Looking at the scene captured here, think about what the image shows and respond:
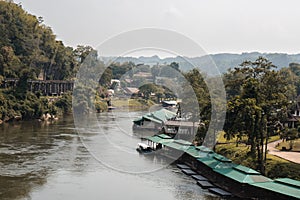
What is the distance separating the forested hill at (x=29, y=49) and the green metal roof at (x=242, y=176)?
37138 millimetres

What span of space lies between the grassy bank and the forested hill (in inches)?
1298

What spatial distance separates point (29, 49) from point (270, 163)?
148ft

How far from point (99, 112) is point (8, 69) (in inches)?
521

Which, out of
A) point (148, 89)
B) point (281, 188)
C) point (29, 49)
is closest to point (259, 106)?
point (281, 188)

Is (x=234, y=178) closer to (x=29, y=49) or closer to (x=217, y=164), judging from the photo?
(x=217, y=164)

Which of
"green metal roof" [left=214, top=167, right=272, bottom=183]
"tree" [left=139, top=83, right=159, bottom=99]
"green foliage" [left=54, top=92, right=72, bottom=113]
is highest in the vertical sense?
"tree" [left=139, top=83, right=159, bottom=99]

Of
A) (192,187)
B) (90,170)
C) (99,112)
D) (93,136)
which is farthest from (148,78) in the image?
(192,187)

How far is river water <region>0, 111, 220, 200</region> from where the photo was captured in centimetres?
1891

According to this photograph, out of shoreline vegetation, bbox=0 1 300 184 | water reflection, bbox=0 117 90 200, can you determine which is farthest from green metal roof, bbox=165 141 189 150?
water reflection, bbox=0 117 90 200

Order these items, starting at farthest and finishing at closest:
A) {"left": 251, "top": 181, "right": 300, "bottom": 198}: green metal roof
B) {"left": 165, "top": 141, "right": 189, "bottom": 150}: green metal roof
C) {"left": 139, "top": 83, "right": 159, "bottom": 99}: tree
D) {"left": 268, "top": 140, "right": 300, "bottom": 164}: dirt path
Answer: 1. {"left": 139, "top": 83, "right": 159, "bottom": 99}: tree
2. {"left": 165, "top": 141, "right": 189, "bottom": 150}: green metal roof
3. {"left": 268, "top": 140, "right": 300, "bottom": 164}: dirt path
4. {"left": 251, "top": 181, "right": 300, "bottom": 198}: green metal roof

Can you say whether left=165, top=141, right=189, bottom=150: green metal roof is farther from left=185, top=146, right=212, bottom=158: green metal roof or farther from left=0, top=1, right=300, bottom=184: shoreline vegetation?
left=0, top=1, right=300, bottom=184: shoreline vegetation

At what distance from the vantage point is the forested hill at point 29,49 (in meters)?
53.2

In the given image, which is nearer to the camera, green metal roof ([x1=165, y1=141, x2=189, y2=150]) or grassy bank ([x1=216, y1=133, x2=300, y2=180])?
grassy bank ([x1=216, y1=133, x2=300, y2=180])

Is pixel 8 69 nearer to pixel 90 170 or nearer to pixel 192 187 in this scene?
pixel 90 170
